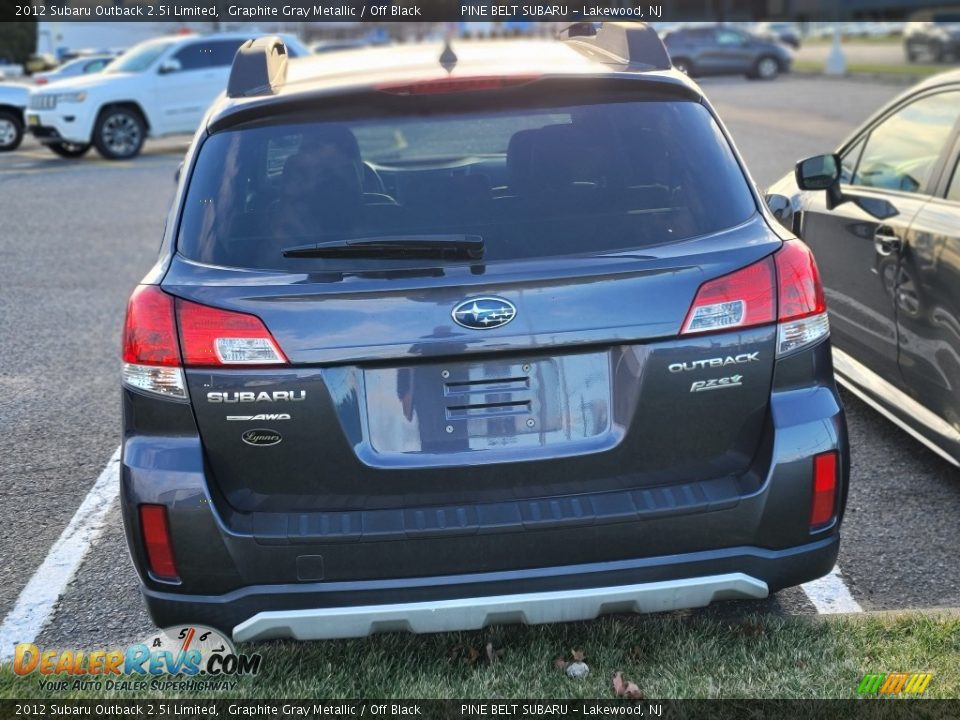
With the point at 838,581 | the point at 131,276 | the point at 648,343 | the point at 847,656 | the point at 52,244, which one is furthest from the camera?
the point at 52,244

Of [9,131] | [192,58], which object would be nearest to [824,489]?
[192,58]

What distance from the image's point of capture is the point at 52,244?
11.7 meters

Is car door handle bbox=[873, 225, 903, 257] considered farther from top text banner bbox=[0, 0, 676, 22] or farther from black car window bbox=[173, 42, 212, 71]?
black car window bbox=[173, 42, 212, 71]

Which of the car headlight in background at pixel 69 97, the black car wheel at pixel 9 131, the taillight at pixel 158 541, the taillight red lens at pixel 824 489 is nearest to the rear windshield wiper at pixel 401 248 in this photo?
the taillight at pixel 158 541

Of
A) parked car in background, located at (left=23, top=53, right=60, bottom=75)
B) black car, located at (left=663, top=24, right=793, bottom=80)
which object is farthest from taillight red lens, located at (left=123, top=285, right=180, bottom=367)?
parked car in background, located at (left=23, top=53, right=60, bottom=75)

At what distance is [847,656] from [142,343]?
2.28m

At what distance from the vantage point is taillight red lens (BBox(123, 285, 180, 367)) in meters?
3.03

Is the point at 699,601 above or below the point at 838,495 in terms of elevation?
below

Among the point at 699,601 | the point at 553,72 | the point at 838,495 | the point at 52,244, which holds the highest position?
the point at 553,72

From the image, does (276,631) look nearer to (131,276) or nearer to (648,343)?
(648,343)

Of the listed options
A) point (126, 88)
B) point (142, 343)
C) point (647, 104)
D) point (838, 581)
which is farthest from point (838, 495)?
point (126, 88)

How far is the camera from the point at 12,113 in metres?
20.9

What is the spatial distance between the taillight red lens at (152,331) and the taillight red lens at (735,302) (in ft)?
4.51

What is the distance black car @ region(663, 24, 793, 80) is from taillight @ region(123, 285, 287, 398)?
34.9 meters
